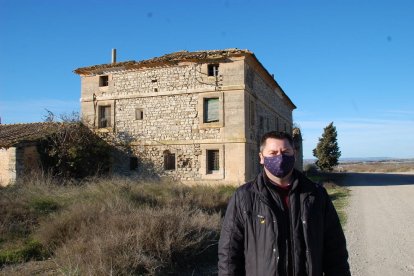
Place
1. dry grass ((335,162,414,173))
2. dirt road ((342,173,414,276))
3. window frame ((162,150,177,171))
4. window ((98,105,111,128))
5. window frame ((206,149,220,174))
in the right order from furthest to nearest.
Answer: dry grass ((335,162,414,173)) < window ((98,105,111,128)) < window frame ((162,150,177,171)) < window frame ((206,149,220,174)) < dirt road ((342,173,414,276))

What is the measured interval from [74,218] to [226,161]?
38.4 ft

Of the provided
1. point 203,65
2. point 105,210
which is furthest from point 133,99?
point 105,210

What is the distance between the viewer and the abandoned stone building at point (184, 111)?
1888 cm

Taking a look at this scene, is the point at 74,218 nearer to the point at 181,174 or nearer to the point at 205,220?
the point at 205,220

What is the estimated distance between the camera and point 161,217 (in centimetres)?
739

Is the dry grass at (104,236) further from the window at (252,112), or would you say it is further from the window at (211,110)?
the window at (252,112)

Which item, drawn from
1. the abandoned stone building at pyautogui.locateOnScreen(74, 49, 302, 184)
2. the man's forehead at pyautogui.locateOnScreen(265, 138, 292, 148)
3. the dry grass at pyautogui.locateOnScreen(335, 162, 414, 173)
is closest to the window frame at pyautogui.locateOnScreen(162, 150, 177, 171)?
the abandoned stone building at pyautogui.locateOnScreen(74, 49, 302, 184)

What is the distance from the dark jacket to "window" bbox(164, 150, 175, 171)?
57.2 feet

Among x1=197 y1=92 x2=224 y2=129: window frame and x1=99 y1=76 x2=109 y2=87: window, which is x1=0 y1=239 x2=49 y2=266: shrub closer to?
x1=197 y1=92 x2=224 y2=129: window frame

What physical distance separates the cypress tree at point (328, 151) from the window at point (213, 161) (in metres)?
24.5

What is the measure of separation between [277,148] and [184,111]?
16903 millimetres

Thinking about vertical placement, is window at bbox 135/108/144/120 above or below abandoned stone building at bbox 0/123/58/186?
above

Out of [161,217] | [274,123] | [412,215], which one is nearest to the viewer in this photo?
[161,217]

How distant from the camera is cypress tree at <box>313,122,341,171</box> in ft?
135
